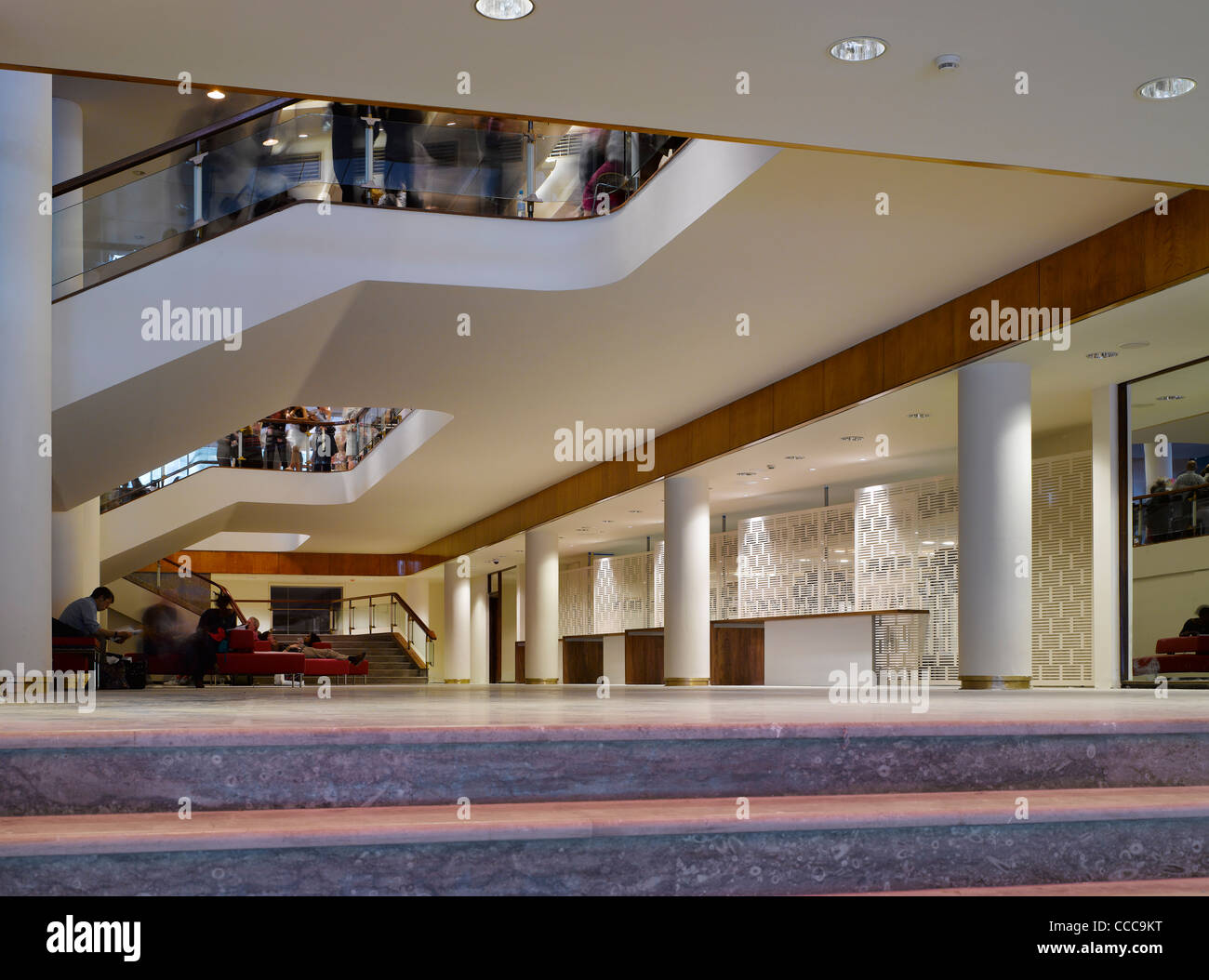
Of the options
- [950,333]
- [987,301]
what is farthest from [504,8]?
[950,333]

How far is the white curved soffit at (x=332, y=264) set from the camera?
823cm

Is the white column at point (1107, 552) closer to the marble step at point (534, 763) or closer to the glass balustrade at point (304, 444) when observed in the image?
the marble step at point (534, 763)

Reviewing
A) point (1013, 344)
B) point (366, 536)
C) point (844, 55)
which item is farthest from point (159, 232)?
point (366, 536)

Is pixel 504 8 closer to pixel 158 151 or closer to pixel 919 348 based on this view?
pixel 158 151

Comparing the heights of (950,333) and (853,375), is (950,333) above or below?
above

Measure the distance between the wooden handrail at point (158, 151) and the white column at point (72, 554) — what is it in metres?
4.03

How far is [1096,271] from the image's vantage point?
8031 mm

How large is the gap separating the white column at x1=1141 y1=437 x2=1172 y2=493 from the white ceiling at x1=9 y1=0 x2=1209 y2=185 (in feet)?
14.6

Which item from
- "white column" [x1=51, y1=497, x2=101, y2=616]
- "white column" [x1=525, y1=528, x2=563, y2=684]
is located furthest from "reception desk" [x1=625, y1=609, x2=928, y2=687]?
"white column" [x1=51, y1=497, x2=101, y2=616]

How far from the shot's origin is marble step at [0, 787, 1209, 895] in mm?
2488

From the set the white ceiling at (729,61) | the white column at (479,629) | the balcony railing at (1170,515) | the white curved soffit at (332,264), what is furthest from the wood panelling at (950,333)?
the white column at (479,629)

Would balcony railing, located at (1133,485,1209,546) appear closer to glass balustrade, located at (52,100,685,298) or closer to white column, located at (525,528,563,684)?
→ glass balustrade, located at (52,100,685,298)

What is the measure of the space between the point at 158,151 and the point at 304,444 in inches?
411

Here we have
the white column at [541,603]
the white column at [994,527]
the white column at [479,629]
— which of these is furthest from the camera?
the white column at [479,629]
